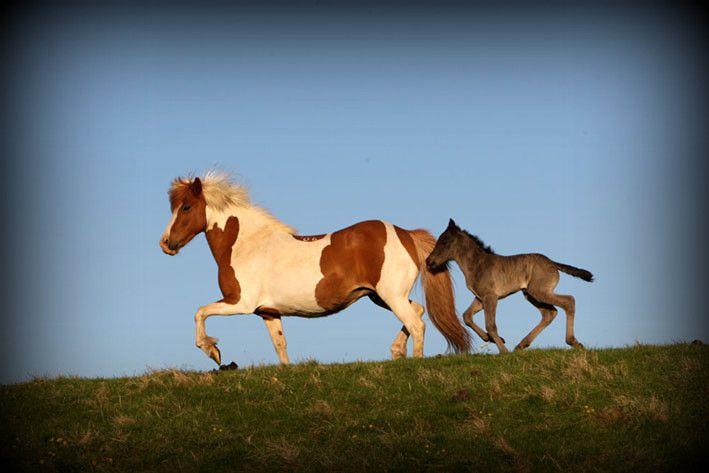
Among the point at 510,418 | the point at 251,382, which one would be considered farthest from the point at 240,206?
the point at 510,418

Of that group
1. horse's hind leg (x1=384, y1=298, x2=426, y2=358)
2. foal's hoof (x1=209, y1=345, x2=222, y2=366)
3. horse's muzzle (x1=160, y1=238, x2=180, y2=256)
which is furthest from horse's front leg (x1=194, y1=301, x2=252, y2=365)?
horse's hind leg (x1=384, y1=298, x2=426, y2=358)

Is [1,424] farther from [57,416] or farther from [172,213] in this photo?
[172,213]

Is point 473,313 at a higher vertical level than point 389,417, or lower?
higher

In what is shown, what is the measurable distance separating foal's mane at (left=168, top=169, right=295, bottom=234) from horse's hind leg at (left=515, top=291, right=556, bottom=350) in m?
4.97

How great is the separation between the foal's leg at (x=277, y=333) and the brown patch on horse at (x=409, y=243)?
117 inches

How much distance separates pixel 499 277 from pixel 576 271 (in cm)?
130

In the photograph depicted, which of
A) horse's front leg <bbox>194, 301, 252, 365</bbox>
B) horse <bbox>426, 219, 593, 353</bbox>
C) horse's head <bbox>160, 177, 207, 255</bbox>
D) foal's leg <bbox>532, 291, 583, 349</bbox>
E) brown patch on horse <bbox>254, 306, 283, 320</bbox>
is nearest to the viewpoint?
foal's leg <bbox>532, 291, 583, 349</bbox>

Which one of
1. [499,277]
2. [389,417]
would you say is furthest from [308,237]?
[389,417]

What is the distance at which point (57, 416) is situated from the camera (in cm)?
1277

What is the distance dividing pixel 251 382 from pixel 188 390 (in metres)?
0.97

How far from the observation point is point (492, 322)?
597 inches

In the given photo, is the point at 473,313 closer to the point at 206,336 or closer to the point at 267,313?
the point at 267,313

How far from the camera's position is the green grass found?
408 inches

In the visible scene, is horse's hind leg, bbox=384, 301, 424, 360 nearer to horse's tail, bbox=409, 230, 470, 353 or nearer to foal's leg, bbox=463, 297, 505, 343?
horse's tail, bbox=409, 230, 470, 353
